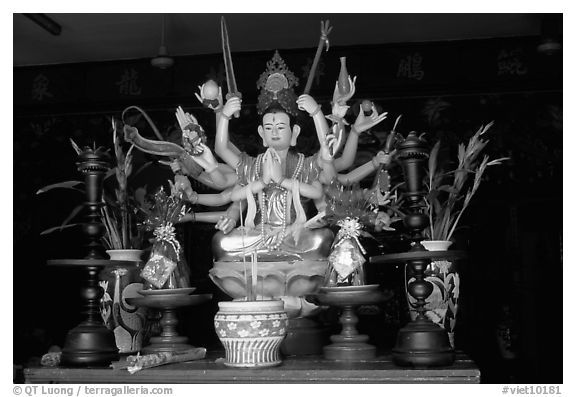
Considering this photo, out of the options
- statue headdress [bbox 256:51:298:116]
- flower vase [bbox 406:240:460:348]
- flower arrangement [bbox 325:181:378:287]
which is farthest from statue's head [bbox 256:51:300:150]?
flower vase [bbox 406:240:460:348]

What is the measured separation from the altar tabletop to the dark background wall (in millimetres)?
1044

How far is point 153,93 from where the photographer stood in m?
3.88

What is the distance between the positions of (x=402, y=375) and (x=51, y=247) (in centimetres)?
232

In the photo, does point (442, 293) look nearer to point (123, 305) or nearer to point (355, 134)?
point (355, 134)

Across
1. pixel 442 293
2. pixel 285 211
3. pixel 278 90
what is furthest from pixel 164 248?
pixel 442 293

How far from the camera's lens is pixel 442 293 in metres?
2.74

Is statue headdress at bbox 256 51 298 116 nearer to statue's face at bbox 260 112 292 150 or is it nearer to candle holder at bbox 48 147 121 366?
statue's face at bbox 260 112 292 150

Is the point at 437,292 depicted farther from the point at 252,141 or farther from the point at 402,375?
the point at 252,141

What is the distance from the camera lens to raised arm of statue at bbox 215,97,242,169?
2885 millimetres

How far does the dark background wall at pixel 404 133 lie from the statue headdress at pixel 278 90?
534 millimetres

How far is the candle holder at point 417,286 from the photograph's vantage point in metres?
2.26

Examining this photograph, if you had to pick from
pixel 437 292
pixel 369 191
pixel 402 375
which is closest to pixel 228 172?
pixel 369 191

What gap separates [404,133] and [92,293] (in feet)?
5.80

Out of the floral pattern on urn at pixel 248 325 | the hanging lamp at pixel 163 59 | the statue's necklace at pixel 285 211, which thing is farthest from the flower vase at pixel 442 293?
the hanging lamp at pixel 163 59
